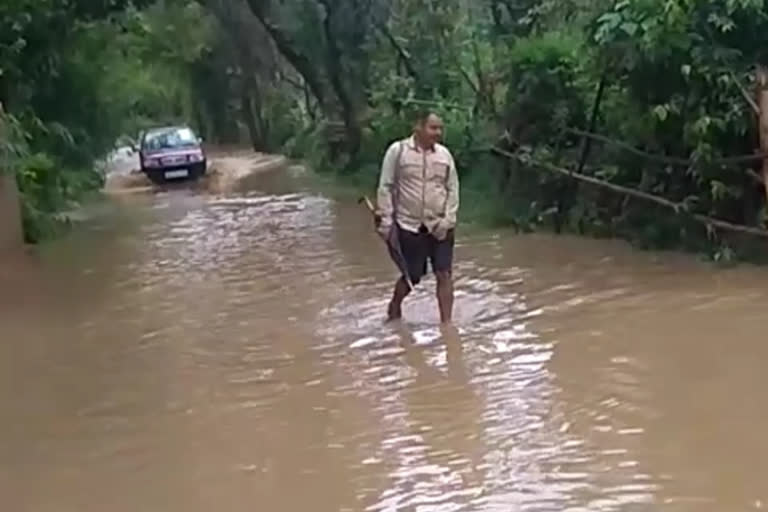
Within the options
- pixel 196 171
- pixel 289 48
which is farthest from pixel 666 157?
pixel 196 171

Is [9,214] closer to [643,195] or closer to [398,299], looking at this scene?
[643,195]

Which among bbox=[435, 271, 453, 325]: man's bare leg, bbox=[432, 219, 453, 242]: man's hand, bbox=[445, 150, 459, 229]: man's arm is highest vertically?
bbox=[445, 150, 459, 229]: man's arm

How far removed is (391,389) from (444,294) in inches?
87.2

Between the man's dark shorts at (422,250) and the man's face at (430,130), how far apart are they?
677mm

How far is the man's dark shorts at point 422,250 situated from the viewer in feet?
35.3

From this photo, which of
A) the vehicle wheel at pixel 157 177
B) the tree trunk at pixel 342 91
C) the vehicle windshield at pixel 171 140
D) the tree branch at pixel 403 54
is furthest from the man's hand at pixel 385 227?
the vehicle windshield at pixel 171 140

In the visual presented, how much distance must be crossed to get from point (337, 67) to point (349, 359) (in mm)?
19889

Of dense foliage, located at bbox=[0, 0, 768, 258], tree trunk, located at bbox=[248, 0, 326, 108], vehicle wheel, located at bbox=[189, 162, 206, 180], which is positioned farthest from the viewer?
vehicle wheel, located at bbox=[189, 162, 206, 180]

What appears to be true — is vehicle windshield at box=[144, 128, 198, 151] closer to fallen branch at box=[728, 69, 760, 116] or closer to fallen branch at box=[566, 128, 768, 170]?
fallen branch at box=[566, 128, 768, 170]

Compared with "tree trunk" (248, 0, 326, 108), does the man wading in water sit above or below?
below

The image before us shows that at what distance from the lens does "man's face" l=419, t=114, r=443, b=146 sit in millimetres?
10570

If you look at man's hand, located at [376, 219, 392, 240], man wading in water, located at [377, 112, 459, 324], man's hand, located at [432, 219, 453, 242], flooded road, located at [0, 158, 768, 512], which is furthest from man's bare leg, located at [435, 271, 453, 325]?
man's hand, located at [376, 219, 392, 240]

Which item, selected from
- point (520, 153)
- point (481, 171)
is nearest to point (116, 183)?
point (481, 171)

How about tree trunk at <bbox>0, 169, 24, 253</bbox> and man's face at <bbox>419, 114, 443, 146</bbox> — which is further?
tree trunk at <bbox>0, 169, 24, 253</bbox>
